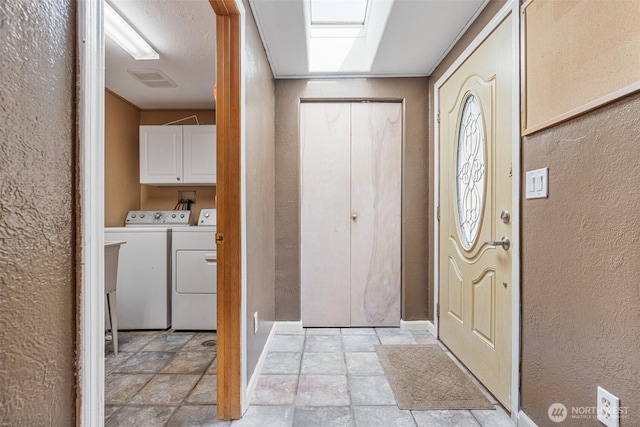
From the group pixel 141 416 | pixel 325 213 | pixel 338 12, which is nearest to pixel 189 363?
pixel 141 416

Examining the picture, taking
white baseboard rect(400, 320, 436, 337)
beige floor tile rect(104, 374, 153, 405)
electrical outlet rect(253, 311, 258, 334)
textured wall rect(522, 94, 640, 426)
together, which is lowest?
beige floor tile rect(104, 374, 153, 405)

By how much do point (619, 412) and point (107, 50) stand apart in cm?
331

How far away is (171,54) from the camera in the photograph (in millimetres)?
2430

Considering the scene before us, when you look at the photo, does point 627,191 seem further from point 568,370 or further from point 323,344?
point 323,344

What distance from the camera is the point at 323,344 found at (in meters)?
2.45

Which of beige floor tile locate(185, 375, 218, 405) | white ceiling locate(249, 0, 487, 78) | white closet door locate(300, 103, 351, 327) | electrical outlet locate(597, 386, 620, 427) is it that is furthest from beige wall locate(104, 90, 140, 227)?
electrical outlet locate(597, 386, 620, 427)

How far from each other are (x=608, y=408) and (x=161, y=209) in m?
3.88

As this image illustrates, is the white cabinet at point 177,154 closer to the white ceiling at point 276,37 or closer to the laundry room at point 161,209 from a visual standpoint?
the laundry room at point 161,209

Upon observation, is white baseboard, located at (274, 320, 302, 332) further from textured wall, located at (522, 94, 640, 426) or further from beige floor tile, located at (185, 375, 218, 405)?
textured wall, located at (522, 94, 640, 426)

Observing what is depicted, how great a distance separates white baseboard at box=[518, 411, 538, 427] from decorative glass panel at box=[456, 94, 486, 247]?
911 mm

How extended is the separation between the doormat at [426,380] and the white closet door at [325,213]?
2.05ft

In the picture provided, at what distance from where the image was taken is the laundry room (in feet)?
6.37

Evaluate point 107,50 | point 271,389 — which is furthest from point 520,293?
point 107,50

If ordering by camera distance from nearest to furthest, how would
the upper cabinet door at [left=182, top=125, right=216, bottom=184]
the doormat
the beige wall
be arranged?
the doormat
the beige wall
the upper cabinet door at [left=182, top=125, right=216, bottom=184]
